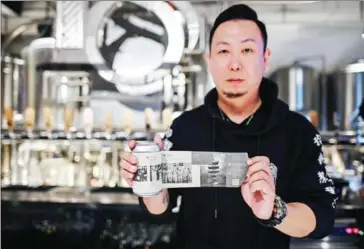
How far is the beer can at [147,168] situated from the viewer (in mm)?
1295

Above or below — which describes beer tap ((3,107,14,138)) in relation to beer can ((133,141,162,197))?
above

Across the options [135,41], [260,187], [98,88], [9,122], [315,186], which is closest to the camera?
[260,187]

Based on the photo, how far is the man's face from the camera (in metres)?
1.54

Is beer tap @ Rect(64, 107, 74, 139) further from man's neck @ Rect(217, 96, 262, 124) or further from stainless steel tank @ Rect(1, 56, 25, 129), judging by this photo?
man's neck @ Rect(217, 96, 262, 124)

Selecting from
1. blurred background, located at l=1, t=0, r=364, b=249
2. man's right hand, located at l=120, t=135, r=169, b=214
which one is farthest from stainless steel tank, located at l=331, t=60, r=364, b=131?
man's right hand, located at l=120, t=135, r=169, b=214

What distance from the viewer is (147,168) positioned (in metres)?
1.30

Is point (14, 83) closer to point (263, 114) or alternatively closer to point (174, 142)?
point (174, 142)

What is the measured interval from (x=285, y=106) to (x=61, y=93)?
6.13ft

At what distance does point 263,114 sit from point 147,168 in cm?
46

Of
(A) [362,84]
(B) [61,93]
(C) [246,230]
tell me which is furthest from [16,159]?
(A) [362,84]

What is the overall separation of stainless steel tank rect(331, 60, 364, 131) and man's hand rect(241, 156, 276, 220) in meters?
1.65

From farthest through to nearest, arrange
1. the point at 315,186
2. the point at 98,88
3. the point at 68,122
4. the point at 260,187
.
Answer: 1. the point at 98,88
2. the point at 68,122
3. the point at 315,186
4. the point at 260,187

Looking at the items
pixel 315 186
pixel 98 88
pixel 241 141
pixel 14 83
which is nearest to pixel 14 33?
pixel 14 83

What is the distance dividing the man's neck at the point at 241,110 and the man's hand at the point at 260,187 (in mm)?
314
